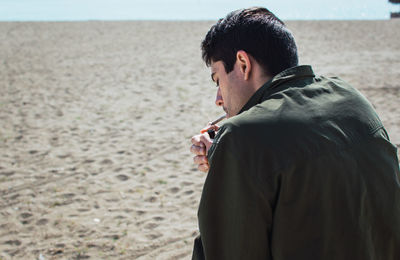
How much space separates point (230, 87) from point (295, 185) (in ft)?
1.57

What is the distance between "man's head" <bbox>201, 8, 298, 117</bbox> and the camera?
1324 millimetres

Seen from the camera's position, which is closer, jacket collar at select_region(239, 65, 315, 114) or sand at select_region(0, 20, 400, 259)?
→ jacket collar at select_region(239, 65, 315, 114)

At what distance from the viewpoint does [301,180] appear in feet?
3.59

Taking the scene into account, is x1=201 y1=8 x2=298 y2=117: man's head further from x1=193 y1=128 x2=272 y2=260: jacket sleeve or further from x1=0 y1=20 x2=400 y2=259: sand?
x1=0 y1=20 x2=400 y2=259: sand

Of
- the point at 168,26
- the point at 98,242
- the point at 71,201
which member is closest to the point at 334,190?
the point at 98,242

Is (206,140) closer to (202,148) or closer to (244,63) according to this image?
(202,148)

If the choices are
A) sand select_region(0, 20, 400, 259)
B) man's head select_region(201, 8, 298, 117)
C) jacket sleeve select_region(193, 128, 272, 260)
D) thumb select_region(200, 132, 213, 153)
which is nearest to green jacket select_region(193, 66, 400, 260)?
jacket sleeve select_region(193, 128, 272, 260)

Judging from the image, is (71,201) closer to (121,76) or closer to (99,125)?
(99,125)

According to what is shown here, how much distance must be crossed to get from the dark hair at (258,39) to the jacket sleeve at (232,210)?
1.17 feet

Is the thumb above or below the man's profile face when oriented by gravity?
below

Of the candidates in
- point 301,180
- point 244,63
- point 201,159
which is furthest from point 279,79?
point 201,159

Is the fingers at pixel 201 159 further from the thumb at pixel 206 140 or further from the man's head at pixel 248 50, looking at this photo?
the man's head at pixel 248 50

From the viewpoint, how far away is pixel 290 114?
114cm

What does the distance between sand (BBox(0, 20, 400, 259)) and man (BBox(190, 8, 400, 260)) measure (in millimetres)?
2643
